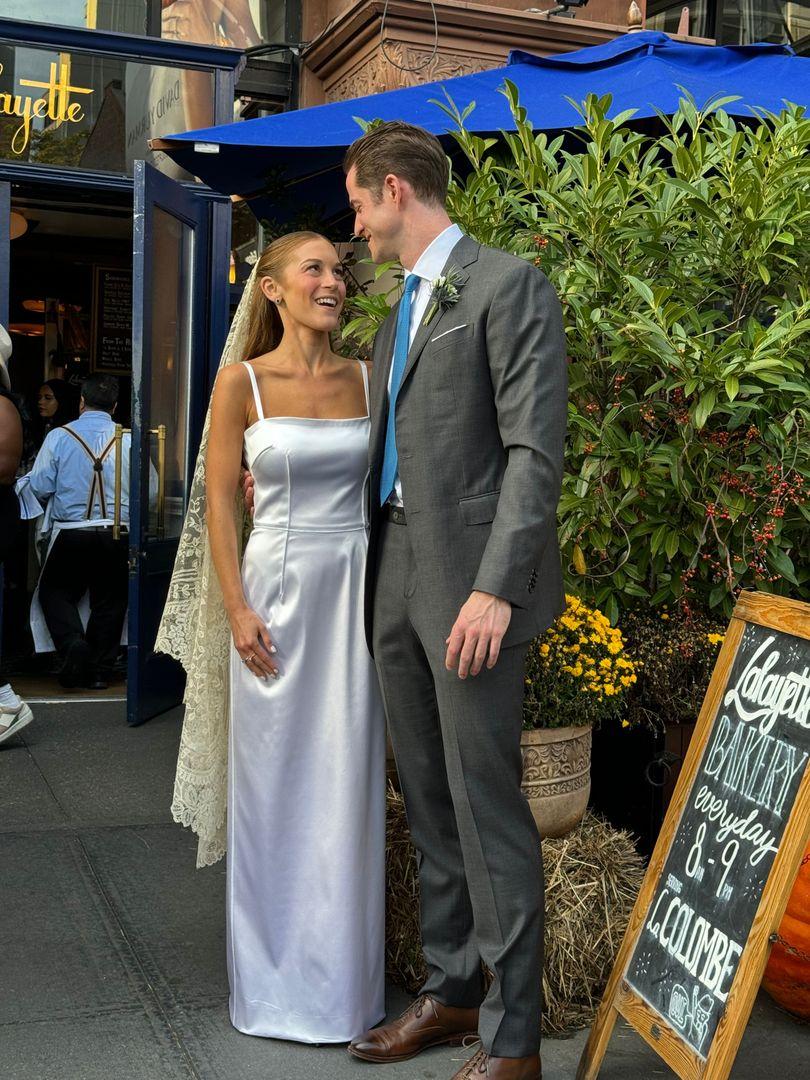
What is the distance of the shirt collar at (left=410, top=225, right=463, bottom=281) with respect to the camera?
2902 mm

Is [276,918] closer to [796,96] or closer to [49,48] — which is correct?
[796,96]

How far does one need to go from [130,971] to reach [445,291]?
6.91ft

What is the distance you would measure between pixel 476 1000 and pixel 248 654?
103 cm

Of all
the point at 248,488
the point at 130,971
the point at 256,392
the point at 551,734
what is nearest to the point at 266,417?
the point at 256,392

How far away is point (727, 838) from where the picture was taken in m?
2.77

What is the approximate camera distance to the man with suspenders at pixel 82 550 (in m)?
7.64

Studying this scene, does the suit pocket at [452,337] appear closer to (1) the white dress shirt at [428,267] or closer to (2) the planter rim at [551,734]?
(1) the white dress shirt at [428,267]

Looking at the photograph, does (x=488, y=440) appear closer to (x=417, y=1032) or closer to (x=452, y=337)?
(x=452, y=337)

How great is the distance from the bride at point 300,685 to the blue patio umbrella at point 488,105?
7.01 feet

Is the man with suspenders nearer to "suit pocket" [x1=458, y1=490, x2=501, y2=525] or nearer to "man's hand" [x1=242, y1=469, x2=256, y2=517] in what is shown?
"man's hand" [x1=242, y1=469, x2=256, y2=517]

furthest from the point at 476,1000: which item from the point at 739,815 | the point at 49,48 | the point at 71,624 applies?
the point at 49,48

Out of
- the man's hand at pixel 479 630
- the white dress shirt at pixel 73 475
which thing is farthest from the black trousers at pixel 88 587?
the man's hand at pixel 479 630

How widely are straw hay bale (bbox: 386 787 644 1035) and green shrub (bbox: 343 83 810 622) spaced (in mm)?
830

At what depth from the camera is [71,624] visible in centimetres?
766
